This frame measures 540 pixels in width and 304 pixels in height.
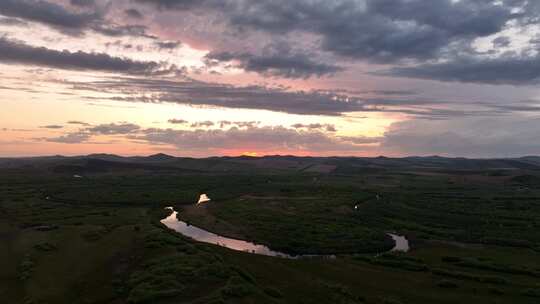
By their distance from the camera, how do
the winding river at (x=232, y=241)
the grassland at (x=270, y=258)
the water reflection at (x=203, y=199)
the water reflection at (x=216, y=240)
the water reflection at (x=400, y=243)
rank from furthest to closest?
the water reflection at (x=203, y=199) < the water reflection at (x=400, y=243) < the water reflection at (x=216, y=240) < the winding river at (x=232, y=241) < the grassland at (x=270, y=258)

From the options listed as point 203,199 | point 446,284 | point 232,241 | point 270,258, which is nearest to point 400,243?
point 446,284

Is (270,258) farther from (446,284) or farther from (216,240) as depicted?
(446,284)

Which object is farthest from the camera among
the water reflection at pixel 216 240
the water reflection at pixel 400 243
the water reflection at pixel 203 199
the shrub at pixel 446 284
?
the water reflection at pixel 203 199

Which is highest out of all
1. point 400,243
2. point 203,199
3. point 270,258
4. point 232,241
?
point 270,258

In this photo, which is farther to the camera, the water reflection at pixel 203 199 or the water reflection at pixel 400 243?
the water reflection at pixel 203 199

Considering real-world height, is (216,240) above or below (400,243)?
below

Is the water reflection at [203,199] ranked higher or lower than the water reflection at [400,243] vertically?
higher

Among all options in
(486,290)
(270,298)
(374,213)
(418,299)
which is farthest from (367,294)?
(374,213)

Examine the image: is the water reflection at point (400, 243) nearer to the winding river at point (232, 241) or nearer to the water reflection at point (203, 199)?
the winding river at point (232, 241)

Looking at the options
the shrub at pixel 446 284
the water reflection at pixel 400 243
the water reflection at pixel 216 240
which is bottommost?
the water reflection at pixel 216 240

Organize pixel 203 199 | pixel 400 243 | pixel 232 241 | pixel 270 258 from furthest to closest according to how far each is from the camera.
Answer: pixel 203 199 → pixel 400 243 → pixel 232 241 → pixel 270 258

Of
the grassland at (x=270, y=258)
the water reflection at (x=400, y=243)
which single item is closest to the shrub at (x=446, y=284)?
the grassland at (x=270, y=258)
